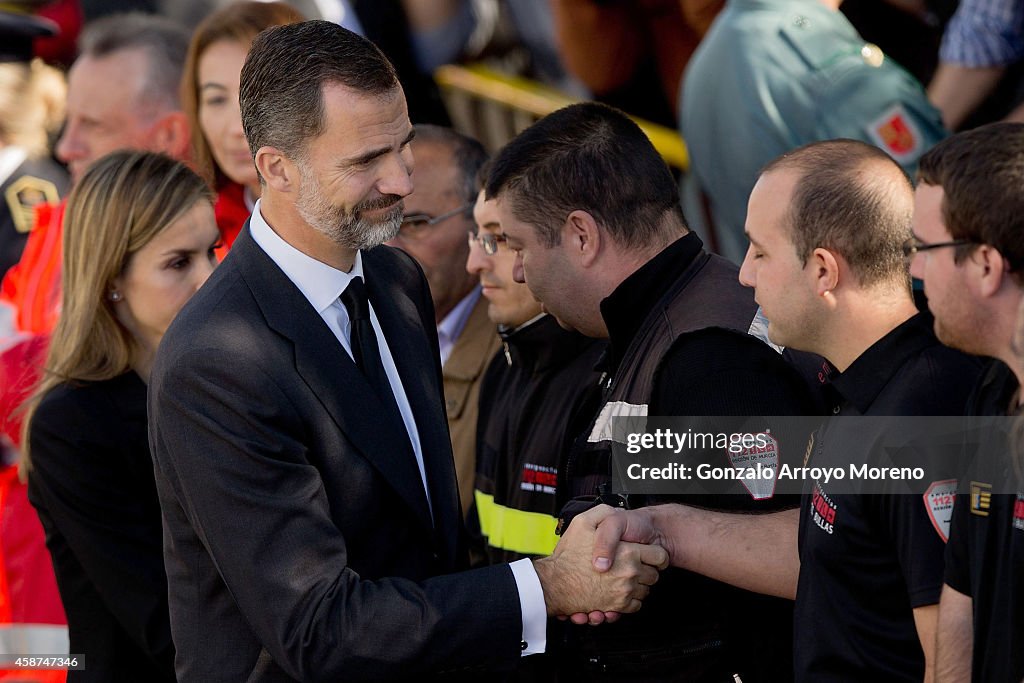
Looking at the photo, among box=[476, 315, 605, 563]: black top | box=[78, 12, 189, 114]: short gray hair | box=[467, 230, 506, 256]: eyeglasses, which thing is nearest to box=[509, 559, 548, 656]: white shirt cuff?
box=[476, 315, 605, 563]: black top

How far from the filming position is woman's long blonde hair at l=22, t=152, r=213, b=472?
3.54m

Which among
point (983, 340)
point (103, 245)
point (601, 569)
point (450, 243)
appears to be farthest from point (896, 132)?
point (103, 245)

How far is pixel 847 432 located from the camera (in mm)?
2693

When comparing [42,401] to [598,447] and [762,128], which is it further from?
[762,128]

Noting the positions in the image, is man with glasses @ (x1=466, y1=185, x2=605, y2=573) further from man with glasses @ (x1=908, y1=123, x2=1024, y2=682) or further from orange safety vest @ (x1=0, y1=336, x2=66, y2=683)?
orange safety vest @ (x1=0, y1=336, x2=66, y2=683)

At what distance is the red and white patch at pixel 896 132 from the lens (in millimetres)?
4492

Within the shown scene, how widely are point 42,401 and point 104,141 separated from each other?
2024mm

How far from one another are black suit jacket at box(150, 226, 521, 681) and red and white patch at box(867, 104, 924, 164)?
2.39 m

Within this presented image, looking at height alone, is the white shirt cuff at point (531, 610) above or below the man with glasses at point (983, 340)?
below

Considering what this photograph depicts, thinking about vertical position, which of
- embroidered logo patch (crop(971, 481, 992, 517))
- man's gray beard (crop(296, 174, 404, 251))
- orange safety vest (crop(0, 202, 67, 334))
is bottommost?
orange safety vest (crop(0, 202, 67, 334))

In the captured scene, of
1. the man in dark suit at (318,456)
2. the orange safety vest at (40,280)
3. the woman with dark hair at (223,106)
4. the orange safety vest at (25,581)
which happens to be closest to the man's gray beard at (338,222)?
the man in dark suit at (318,456)

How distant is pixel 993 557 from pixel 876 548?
26cm

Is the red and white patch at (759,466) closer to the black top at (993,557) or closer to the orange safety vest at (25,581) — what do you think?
the black top at (993,557)

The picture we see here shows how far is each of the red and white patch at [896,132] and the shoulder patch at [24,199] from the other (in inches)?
134
